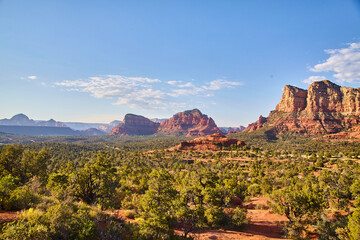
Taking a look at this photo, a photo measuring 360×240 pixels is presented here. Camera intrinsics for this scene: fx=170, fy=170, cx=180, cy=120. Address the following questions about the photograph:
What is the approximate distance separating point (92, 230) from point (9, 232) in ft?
12.7

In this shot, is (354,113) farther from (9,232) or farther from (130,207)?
(9,232)

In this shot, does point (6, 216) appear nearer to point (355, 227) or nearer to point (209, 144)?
point (355, 227)

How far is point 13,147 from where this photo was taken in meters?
26.0

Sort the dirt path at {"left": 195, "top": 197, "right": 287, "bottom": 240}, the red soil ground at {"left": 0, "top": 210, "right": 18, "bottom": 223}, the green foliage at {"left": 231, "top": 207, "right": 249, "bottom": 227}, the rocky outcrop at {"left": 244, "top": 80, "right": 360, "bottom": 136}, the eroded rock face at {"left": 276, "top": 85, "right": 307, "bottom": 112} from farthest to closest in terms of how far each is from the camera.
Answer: the eroded rock face at {"left": 276, "top": 85, "right": 307, "bottom": 112}
the rocky outcrop at {"left": 244, "top": 80, "right": 360, "bottom": 136}
the green foliage at {"left": 231, "top": 207, "right": 249, "bottom": 227}
the dirt path at {"left": 195, "top": 197, "right": 287, "bottom": 240}
the red soil ground at {"left": 0, "top": 210, "right": 18, "bottom": 223}

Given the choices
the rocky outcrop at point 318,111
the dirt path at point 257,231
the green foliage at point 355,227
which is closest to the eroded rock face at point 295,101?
the rocky outcrop at point 318,111

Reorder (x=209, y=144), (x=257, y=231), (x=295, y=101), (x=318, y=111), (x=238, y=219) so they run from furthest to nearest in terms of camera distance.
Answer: (x=295, y=101)
(x=318, y=111)
(x=209, y=144)
(x=238, y=219)
(x=257, y=231)

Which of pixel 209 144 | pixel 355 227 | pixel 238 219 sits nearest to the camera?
pixel 355 227

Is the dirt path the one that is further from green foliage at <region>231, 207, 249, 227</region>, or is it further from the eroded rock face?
the eroded rock face

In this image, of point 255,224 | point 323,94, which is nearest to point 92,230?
point 255,224

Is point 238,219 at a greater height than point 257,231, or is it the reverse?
point 238,219

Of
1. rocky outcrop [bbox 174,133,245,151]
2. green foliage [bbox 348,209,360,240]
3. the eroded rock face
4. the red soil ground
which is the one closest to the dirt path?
green foliage [bbox 348,209,360,240]

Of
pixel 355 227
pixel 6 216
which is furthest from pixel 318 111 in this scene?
pixel 6 216

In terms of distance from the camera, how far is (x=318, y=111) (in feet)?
558

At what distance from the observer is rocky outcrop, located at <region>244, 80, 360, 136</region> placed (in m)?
147
